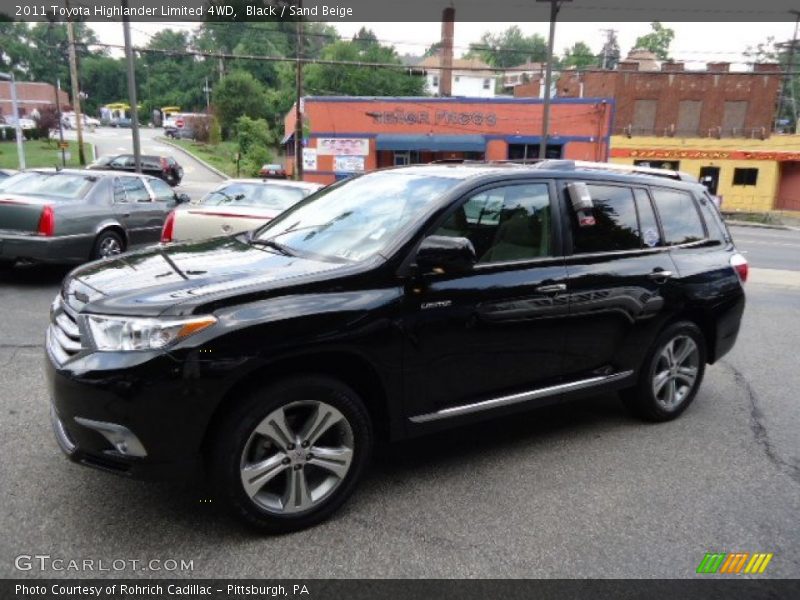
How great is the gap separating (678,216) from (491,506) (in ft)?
8.83

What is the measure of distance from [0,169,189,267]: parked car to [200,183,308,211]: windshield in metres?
1.30

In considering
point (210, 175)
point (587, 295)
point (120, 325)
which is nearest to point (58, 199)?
point (120, 325)

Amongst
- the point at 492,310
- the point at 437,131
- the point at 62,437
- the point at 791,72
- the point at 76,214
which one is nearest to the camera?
the point at 62,437

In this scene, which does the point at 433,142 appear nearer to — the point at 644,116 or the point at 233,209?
the point at 644,116

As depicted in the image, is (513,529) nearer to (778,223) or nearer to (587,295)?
(587,295)

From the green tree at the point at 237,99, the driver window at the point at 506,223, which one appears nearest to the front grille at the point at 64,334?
the driver window at the point at 506,223

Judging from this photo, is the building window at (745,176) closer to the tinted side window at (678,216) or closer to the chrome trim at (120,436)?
the tinted side window at (678,216)

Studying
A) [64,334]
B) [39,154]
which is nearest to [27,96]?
[39,154]

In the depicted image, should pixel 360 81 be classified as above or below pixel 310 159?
above

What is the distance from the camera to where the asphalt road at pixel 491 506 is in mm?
2912

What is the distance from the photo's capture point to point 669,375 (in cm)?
466

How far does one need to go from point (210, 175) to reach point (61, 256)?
1528 inches

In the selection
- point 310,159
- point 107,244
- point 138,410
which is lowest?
point 310,159

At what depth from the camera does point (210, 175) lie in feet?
148
